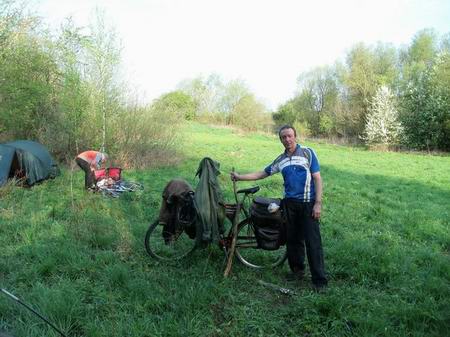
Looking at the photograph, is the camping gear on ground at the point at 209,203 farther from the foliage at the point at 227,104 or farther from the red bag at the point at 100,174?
the foliage at the point at 227,104

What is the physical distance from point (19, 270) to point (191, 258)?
2.17 metres

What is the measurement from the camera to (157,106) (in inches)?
662

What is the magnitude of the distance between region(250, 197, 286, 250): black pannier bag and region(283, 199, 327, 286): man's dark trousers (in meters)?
0.10

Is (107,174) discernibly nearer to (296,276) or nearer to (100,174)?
(100,174)

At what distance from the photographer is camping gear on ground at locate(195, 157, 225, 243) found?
4.76m

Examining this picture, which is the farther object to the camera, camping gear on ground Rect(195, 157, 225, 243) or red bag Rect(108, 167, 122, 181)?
red bag Rect(108, 167, 122, 181)

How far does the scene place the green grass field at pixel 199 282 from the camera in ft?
11.9

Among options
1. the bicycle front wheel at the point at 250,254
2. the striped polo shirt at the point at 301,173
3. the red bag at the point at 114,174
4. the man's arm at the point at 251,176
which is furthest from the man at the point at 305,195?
the red bag at the point at 114,174

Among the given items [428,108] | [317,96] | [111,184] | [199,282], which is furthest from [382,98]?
[199,282]

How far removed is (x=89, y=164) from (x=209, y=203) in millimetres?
6262

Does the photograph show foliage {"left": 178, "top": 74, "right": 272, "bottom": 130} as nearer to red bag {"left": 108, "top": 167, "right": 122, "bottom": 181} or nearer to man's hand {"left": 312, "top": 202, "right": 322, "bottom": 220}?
red bag {"left": 108, "top": 167, "right": 122, "bottom": 181}

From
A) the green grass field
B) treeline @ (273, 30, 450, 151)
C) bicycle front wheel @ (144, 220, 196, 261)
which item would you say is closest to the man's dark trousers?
the green grass field

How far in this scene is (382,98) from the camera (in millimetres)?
34031

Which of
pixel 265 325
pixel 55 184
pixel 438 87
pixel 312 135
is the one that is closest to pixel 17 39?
pixel 55 184
